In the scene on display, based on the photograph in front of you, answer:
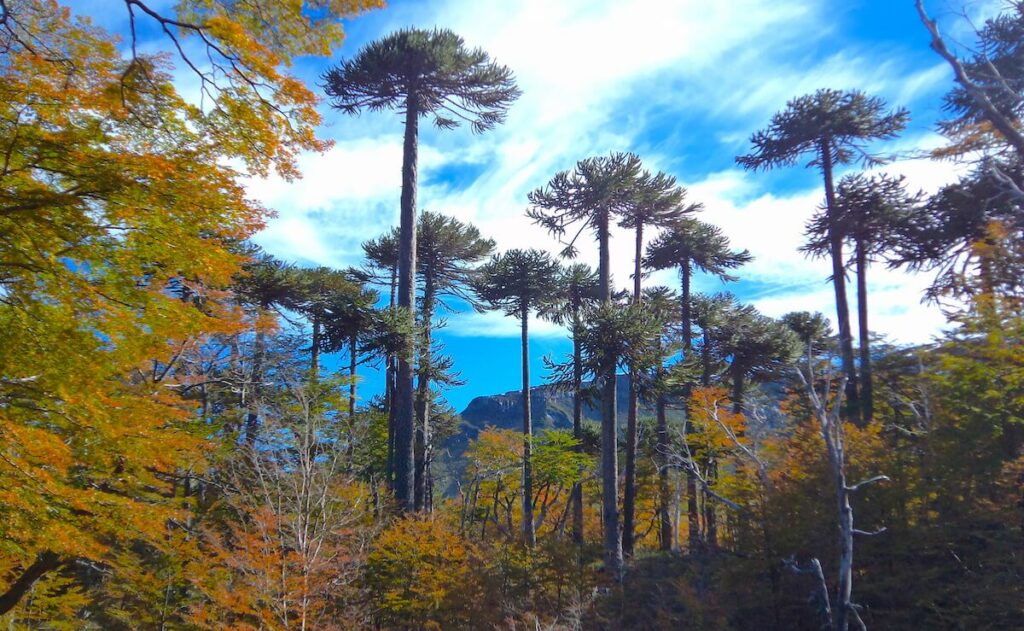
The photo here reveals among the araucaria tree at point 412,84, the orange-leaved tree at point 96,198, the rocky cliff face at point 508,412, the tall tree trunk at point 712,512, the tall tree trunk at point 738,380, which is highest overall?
the araucaria tree at point 412,84

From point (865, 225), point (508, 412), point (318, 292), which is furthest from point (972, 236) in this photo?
point (508, 412)

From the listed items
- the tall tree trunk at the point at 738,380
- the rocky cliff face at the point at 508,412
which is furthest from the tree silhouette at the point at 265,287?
the rocky cliff face at the point at 508,412

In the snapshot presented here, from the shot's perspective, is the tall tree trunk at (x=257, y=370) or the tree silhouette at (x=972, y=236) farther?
the tall tree trunk at (x=257, y=370)

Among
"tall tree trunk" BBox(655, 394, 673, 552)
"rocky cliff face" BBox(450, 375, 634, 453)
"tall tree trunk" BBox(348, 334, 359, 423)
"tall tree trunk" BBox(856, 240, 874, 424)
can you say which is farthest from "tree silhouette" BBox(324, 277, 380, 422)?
"rocky cliff face" BBox(450, 375, 634, 453)

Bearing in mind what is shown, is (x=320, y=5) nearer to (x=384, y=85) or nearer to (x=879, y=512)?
(x=879, y=512)

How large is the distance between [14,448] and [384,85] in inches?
664

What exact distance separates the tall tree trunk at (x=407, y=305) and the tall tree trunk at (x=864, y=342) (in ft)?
42.6

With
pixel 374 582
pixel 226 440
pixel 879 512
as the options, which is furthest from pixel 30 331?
pixel 879 512

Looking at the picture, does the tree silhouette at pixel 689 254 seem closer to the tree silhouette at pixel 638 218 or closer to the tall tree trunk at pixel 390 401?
the tree silhouette at pixel 638 218

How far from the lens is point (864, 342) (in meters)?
17.0

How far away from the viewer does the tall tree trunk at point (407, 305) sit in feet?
52.4

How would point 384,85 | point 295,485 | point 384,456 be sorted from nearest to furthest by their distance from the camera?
point 295,485 < point 384,85 < point 384,456

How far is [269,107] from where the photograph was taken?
5301mm

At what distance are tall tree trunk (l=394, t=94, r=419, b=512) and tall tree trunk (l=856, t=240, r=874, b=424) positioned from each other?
12970 mm
